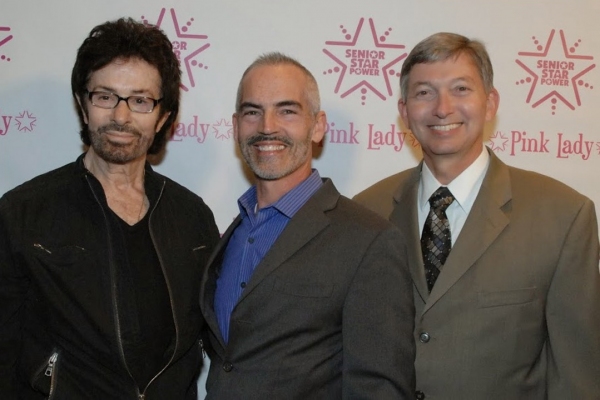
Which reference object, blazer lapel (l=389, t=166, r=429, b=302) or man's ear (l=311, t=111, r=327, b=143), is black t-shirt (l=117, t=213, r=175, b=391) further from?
blazer lapel (l=389, t=166, r=429, b=302)

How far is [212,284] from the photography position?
220 centimetres

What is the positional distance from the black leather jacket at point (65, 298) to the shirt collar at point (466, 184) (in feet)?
2.82

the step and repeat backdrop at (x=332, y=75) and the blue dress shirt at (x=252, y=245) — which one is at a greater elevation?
the step and repeat backdrop at (x=332, y=75)

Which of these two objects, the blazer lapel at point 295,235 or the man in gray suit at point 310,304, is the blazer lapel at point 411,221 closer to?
the man in gray suit at point 310,304

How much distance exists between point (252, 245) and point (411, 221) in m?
0.51

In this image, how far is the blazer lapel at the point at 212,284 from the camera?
208cm

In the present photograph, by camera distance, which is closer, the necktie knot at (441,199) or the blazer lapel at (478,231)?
the blazer lapel at (478,231)

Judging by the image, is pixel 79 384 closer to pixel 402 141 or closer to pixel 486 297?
pixel 486 297

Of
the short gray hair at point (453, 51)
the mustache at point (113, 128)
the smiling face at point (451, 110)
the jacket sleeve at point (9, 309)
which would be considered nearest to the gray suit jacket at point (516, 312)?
the smiling face at point (451, 110)

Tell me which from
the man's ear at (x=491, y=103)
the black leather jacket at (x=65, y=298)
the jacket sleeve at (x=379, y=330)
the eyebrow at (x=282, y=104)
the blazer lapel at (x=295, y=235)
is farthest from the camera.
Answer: the man's ear at (x=491, y=103)

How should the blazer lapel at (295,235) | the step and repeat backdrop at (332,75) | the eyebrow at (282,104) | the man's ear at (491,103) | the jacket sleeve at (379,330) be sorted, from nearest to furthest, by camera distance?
the jacket sleeve at (379,330) → the blazer lapel at (295,235) → the eyebrow at (282,104) → the man's ear at (491,103) → the step and repeat backdrop at (332,75)

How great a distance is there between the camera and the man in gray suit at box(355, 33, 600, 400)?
2047 mm

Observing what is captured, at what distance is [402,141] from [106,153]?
1.25 metres

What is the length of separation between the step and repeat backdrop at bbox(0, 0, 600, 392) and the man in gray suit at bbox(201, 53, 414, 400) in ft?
2.55
